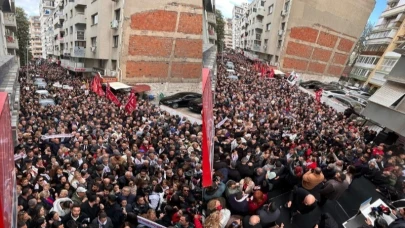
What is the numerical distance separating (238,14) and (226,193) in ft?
411

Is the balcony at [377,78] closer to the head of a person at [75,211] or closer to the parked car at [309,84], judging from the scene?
the parked car at [309,84]

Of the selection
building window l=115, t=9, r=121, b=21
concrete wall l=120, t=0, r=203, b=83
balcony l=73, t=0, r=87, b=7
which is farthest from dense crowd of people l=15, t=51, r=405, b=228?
balcony l=73, t=0, r=87, b=7

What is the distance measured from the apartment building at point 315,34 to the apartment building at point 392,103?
22.4 m

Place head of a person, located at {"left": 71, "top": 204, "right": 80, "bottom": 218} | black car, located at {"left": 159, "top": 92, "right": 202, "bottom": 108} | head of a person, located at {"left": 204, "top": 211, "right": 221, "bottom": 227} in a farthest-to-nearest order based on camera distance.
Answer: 1. black car, located at {"left": 159, "top": 92, "right": 202, "bottom": 108}
2. head of a person, located at {"left": 71, "top": 204, "right": 80, "bottom": 218}
3. head of a person, located at {"left": 204, "top": 211, "right": 221, "bottom": 227}

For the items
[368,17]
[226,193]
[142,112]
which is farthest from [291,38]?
[226,193]

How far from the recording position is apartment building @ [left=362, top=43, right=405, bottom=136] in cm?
1207

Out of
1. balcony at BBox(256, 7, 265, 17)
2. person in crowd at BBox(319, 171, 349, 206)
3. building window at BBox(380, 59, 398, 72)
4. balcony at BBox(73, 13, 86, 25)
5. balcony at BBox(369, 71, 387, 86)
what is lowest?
person in crowd at BBox(319, 171, 349, 206)

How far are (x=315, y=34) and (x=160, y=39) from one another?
22.3 metres

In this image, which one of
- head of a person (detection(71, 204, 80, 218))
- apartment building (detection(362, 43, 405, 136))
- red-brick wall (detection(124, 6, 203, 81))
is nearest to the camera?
head of a person (detection(71, 204, 80, 218))

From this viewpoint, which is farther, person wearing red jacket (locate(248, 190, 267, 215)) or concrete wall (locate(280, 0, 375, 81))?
concrete wall (locate(280, 0, 375, 81))

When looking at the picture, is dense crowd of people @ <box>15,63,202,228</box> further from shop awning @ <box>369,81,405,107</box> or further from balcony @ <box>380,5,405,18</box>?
balcony @ <box>380,5,405,18</box>

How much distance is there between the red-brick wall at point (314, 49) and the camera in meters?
35.3

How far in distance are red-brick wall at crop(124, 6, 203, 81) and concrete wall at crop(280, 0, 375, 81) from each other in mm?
15480

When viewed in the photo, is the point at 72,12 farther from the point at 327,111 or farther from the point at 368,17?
the point at 368,17
